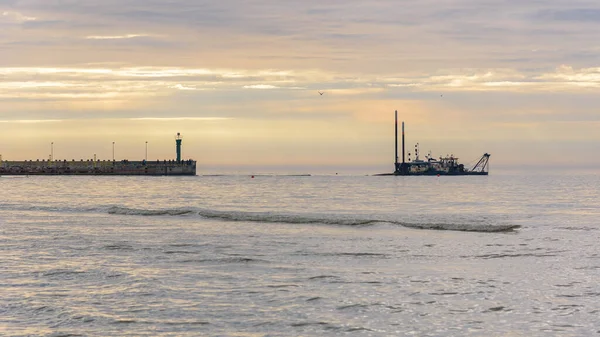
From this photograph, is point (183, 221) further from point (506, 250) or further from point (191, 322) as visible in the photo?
point (191, 322)

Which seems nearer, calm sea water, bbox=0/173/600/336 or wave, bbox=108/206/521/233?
calm sea water, bbox=0/173/600/336

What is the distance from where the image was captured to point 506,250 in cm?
3178

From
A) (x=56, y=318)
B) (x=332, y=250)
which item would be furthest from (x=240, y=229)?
(x=56, y=318)

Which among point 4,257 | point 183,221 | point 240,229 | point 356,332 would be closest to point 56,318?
point 356,332

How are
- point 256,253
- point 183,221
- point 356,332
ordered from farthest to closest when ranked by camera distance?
point 183,221 → point 256,253 → point 356,332

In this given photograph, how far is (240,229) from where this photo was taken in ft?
143

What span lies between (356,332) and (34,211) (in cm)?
5003

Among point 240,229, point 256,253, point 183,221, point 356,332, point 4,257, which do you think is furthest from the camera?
point 183,221

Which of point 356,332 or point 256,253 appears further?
point 256,253

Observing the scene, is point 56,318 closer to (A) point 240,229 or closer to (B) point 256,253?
(B) point 256,253

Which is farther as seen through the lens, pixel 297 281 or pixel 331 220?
pixel 331 220

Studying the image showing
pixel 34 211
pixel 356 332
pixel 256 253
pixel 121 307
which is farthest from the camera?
pixel 34 211

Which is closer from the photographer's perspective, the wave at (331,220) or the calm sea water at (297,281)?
the calm sea water at (297,281)

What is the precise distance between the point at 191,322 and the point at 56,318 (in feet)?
10.4
